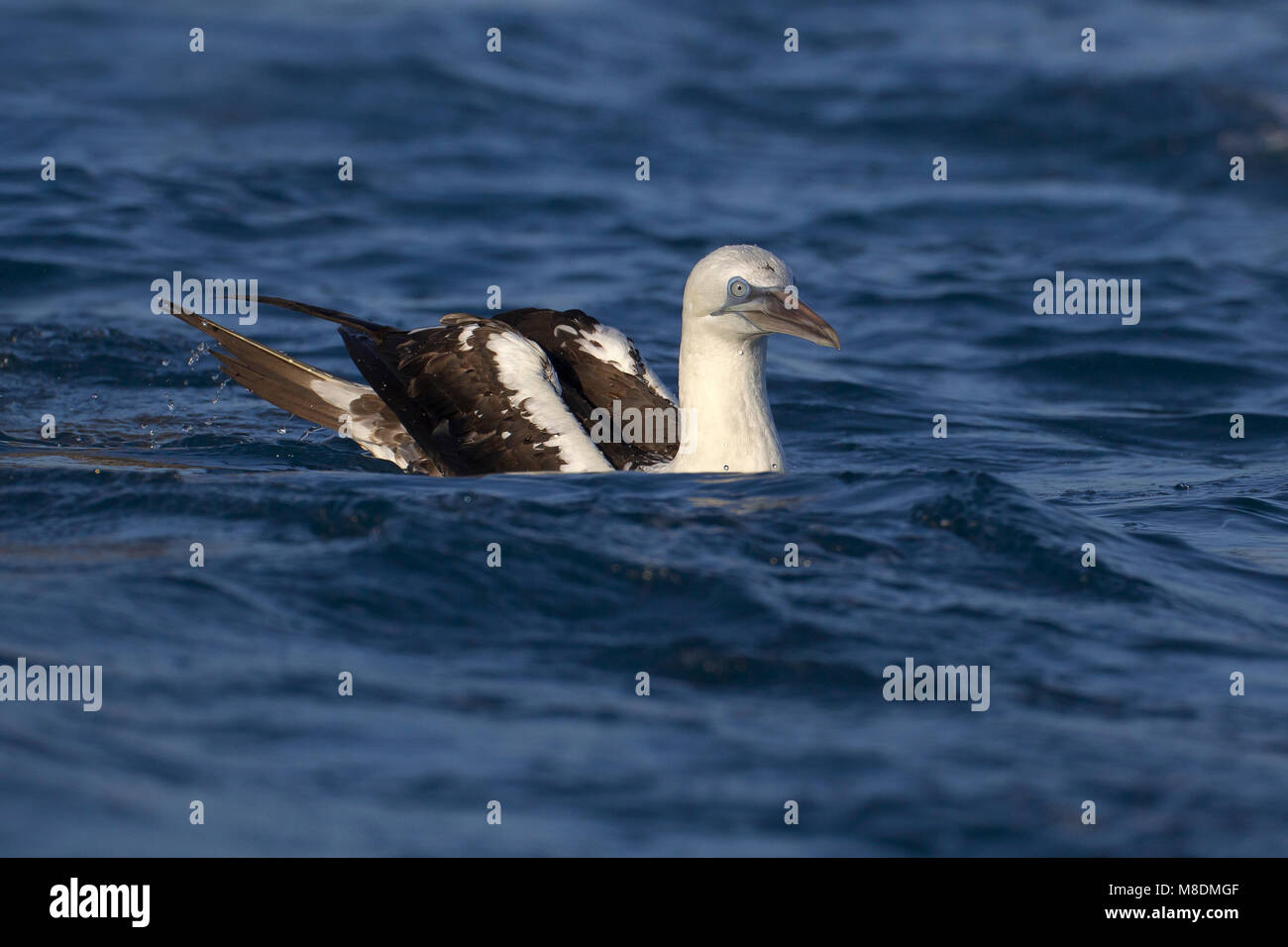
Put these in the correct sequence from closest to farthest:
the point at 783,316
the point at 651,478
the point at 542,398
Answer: the point at 783,316 → the point at 651,478 → the point at 542,398

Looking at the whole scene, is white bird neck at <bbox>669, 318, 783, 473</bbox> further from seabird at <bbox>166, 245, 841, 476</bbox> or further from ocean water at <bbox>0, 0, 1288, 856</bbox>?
ocean water at <bbox>0, 0, 1288, 856</bbox>

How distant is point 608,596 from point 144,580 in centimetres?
191

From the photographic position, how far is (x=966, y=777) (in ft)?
17.5

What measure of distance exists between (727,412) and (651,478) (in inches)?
21.5

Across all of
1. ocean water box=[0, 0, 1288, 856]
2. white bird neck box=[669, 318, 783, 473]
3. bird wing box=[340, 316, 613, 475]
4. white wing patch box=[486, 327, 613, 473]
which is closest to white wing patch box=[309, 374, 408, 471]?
ocean water box=[0, 0, 1288, 856]

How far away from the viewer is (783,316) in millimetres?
7621

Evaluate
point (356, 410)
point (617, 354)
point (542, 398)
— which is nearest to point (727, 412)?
point (542, 398)

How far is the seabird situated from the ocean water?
0.34m

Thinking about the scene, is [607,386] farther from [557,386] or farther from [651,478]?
[651,478]

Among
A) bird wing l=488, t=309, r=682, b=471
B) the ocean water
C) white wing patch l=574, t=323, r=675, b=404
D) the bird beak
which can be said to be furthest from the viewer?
white wing patch l=574, t=323, r=675, b=404

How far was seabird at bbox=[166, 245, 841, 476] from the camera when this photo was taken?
7887 millimetres

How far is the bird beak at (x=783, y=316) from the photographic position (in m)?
7.49

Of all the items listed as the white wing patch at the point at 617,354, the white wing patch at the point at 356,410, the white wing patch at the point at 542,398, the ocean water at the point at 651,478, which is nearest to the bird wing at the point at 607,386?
the white wing patch at the point at 617,354
